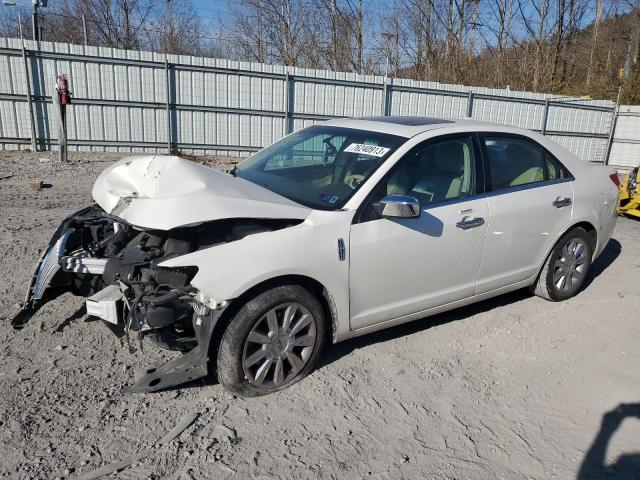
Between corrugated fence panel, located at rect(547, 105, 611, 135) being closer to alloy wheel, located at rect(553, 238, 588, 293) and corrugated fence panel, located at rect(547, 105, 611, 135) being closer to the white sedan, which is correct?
alloy wheel, located at rect(553, 238, 588, 293)

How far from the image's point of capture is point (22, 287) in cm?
466

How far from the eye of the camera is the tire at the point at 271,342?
3.14 meters

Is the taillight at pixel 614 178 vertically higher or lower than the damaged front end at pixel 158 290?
higher

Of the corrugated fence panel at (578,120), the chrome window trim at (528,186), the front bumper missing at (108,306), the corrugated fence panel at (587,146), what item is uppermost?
the chrome window trim at (528,186)

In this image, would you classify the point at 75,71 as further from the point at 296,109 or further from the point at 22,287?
the point at 22,287

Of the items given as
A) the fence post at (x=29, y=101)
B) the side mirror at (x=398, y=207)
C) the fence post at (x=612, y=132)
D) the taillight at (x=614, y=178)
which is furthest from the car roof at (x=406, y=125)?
the fence post at (x=612, y=132)

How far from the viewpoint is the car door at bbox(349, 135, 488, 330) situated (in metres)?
3.52

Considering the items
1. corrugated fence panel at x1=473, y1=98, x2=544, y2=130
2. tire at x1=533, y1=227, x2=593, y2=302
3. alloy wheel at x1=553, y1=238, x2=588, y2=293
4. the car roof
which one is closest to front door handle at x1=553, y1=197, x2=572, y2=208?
tire at x1=533, y1=227, x2=593, y2=302

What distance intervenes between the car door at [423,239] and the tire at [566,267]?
1102 millimetres

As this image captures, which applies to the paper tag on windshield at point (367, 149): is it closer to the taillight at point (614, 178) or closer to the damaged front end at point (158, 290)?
the damaged front end at point (158, 290)

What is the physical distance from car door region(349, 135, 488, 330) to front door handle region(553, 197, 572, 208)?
0.92m

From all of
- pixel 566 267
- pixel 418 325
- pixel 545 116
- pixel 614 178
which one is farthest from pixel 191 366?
pixel 545 116

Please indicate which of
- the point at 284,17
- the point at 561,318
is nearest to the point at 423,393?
the point at 561,318

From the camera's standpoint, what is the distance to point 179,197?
3186mm
